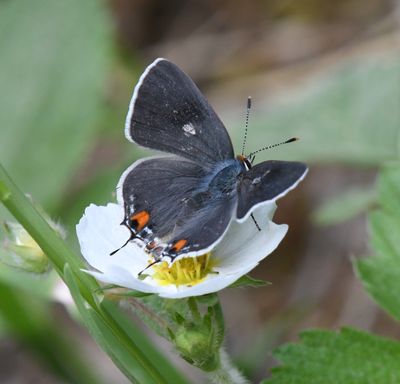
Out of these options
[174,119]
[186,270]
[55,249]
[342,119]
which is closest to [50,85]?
[342,119]

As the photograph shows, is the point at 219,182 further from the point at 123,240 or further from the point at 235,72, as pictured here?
the point at 235,72

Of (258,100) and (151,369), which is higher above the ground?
(151,369)

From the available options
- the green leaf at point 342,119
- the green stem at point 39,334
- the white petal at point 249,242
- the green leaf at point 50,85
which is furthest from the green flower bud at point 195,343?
the green leaf at point 50,85

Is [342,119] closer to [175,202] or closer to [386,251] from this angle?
[386,251]

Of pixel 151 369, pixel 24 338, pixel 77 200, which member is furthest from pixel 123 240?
pixel 77 200

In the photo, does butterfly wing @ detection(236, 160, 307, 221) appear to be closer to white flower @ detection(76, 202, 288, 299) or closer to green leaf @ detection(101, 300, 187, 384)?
white flower @ detection(76, 202, 288, 299)

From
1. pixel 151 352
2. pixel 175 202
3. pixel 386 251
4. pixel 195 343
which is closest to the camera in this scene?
pixel 195 343
